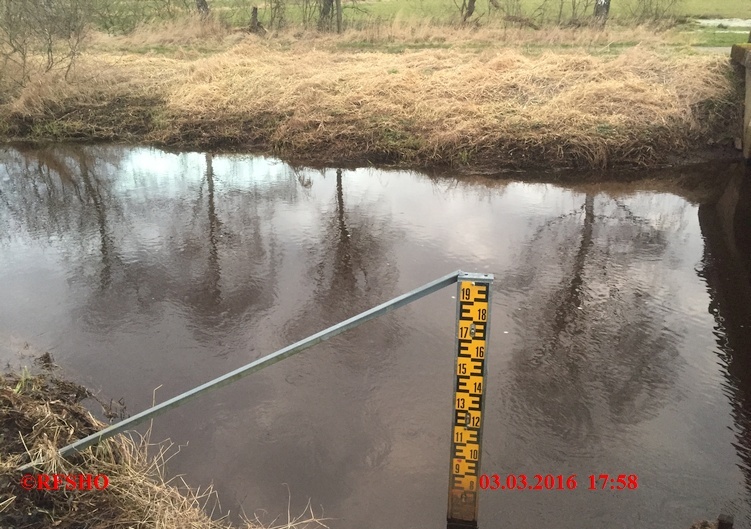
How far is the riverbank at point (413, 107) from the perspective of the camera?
32.5 feet

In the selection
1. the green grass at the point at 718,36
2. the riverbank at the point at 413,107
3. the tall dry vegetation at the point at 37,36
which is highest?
the green grass at the point at 718,36

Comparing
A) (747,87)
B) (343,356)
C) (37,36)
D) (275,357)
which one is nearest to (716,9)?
(747,87)

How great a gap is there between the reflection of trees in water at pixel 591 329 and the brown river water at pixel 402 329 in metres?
0.02

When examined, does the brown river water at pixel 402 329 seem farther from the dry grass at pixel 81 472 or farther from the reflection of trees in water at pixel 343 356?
the dry grass at pixel 81 472

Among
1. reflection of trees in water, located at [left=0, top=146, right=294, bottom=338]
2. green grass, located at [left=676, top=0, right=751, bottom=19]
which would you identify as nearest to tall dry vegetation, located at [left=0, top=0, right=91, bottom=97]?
reflection of trees in water, located at [left=0, top=146, right=294, bottom=338]

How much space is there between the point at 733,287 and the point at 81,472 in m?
5.93

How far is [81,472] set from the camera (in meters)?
3.21

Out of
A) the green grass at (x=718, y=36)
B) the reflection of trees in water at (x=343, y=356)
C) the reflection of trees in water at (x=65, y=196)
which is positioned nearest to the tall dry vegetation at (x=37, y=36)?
the reflection of trees in water at (x=65, y=196)

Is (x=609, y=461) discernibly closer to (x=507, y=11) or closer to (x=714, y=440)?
(x=714, y=440)

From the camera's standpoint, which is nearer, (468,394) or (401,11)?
(468,394)

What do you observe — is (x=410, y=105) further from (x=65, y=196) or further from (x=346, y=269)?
(x=65, y=196)

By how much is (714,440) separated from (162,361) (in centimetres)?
421

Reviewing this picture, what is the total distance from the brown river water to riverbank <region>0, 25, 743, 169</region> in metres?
1.08

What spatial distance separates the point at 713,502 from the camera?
3.58 m
